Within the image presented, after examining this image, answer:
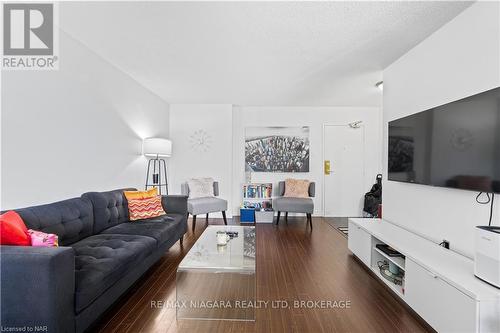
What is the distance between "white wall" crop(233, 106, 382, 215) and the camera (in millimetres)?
5188

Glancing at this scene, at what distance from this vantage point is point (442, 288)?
1.52 metres

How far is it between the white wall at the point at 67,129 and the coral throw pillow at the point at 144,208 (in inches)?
19.1

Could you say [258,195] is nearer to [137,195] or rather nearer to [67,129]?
[137,195]

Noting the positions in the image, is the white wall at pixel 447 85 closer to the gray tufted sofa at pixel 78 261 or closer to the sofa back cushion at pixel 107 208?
the gray tufted sofa at pixel 78 261

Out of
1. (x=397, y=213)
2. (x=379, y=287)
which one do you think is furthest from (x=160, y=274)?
(x=397, y=213)

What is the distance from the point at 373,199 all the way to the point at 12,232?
5141 millimetres

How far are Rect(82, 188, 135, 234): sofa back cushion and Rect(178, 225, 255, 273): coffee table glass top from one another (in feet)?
3.30

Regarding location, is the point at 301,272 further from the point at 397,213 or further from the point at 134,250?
the point at 134,250

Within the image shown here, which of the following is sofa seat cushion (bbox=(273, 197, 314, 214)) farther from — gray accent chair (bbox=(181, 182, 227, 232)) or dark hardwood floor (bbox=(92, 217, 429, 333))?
dark hardwood floor (bbox=(92, 217, 429, 333))

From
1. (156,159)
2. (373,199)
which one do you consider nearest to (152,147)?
(156,159)

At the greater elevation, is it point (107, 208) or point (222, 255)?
point (107, 208)

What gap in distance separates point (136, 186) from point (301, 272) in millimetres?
2788

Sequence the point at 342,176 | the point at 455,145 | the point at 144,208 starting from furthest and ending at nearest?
the point at 342,176
the point at 144,208
the point at 455,145

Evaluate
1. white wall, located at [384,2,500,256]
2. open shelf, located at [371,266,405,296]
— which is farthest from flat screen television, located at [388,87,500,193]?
open shelf, located at [371,266,405,296]
